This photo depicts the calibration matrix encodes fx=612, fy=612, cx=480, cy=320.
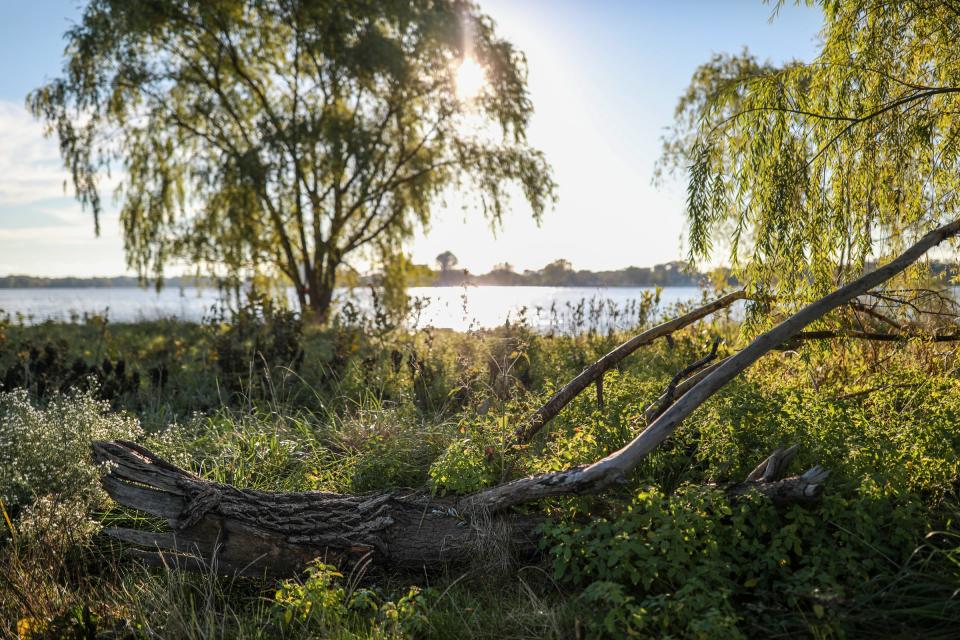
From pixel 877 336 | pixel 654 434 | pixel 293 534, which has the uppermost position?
pixel 877 336

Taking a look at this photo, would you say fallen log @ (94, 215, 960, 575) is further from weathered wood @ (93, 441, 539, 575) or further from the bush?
the bush

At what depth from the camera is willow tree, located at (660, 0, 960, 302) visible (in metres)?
3.73

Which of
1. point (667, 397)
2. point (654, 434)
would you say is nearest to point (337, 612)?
point (654, 434)

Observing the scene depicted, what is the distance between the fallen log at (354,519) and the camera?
10.4ft

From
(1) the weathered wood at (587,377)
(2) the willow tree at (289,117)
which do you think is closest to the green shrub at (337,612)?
(1) the weathered wood at (587,377)

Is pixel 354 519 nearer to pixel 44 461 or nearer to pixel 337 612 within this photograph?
pixel 337 612

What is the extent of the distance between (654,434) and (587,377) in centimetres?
110

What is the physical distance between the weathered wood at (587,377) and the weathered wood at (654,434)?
0.60m

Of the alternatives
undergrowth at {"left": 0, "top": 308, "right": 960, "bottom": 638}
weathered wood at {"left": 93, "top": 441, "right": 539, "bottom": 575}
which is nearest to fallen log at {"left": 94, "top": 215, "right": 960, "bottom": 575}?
weathered wood at {"left": 93, "top": 441, "right": 539, "bottom": 575}

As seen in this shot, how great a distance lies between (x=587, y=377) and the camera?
412 centimetres

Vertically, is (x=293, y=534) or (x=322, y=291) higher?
(x=322, y=291)

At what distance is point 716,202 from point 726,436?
1478 millimetres

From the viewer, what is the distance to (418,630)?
2699 mm

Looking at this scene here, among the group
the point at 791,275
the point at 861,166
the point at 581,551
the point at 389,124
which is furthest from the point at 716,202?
the point at 389,124
